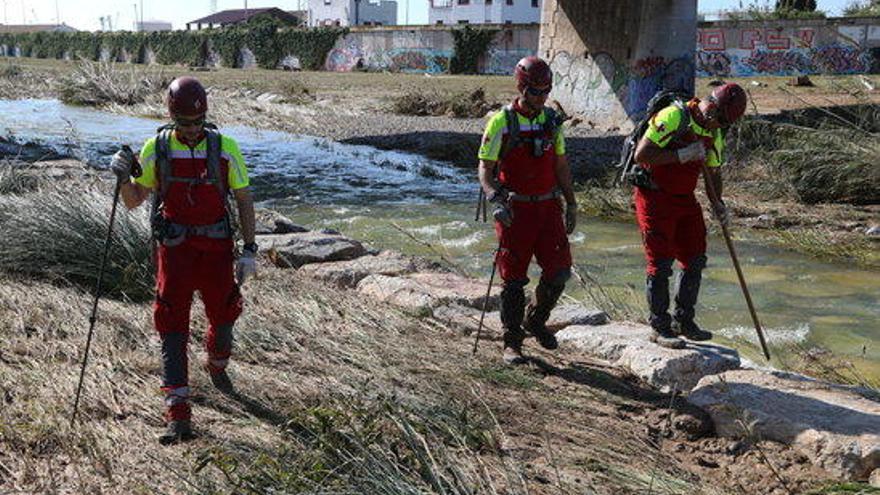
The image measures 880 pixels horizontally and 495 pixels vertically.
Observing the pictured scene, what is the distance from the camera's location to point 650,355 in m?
5.38

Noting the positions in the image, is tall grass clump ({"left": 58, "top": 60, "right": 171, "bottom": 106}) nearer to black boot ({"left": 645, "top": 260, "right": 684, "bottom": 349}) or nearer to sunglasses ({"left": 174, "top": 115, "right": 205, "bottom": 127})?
black boot ({"left": 645, "top": 260, "right": 684, "bottom": 349})

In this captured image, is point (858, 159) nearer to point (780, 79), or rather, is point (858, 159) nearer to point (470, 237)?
point (470, 237)

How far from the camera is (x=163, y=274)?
4.32m

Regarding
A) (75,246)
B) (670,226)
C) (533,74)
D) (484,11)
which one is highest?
(484,11)

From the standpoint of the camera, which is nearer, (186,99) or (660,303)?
(186,99)

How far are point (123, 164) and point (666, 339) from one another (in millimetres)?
3200

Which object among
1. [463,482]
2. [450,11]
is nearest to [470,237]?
[463,482]

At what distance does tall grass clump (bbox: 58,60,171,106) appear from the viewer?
1203 inches

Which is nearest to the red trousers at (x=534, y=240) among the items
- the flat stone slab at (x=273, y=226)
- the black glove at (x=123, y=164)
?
→ the black glove at (x=123, y=164)

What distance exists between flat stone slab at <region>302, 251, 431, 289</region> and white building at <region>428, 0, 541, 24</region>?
67.6 metres

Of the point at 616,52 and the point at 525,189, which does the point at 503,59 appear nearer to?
the point at 616,52

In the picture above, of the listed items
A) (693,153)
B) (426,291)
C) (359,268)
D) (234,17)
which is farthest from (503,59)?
(234,17)

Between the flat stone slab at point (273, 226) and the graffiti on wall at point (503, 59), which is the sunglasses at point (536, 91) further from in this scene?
the graffiti on wall at point (503, 59)

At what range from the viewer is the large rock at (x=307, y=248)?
7.73m
